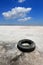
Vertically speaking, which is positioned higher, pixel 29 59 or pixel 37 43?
pixel 37 43

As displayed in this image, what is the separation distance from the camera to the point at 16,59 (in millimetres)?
3613

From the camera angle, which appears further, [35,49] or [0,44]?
[0,44]

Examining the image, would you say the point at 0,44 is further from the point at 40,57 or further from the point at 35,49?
the point at 40,57

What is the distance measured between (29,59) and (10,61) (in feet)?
1.91

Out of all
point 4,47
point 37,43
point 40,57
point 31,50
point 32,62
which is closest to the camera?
point 32,62

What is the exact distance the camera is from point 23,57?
12.1 ft

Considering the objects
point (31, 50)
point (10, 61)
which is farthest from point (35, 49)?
point (10, 61)

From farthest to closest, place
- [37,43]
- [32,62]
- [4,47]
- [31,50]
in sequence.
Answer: [37,43], [4,47], [31,50], [32,62]

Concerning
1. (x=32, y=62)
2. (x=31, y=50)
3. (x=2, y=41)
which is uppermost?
(x=2, y=41)

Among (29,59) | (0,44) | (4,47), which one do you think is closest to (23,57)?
(29,59)

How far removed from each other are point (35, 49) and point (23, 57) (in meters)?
0.68

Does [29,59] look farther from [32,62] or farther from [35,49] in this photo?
[35,49]

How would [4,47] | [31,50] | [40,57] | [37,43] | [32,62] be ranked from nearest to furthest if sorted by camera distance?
[32,62], [40,57], [31,50], [4,47], [37,43]

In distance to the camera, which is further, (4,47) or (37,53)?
(4,47)
